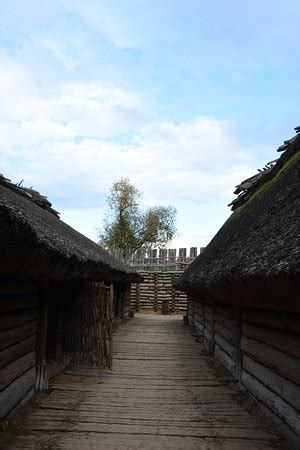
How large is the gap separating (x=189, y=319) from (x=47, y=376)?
1236cm

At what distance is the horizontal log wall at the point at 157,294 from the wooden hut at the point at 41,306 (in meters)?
17.0

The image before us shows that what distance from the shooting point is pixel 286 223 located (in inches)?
186

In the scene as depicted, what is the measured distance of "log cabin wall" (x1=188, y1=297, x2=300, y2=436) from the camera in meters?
4.37

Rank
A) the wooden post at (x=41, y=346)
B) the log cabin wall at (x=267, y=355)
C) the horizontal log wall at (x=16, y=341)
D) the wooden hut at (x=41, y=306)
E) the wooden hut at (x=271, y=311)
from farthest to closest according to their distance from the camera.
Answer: the wooden post at (x=41, y=346), the horizontal log wall at (x=16, y=341), the log cabin wall at (x=267, y=355), the wooden hut at (x=41, y=306), the wooden hut at (x=271, y=311)

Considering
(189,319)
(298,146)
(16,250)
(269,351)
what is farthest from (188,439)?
(189,319)

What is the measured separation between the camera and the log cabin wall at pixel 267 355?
14.3 feet

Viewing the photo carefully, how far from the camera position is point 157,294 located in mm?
26891

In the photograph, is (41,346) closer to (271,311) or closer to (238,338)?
(238,338)

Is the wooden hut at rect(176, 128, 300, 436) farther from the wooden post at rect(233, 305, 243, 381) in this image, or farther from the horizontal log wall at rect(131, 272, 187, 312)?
the horizontal log wall at rect(131, 272, 187, 312)

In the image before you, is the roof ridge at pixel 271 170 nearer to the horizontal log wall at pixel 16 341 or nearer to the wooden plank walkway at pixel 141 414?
the wooden plank walkway at pixel 141 414

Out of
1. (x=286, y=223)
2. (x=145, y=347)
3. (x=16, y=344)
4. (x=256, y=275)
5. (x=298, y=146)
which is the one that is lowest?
(x=145, y=347)

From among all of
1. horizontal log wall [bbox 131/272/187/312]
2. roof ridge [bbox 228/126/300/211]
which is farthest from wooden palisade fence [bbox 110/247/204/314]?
roof ridge [bbox 228/126/300/211]

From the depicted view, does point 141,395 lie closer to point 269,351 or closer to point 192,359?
point 269,351

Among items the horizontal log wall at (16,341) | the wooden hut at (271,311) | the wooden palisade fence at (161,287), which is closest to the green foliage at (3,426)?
the horizontal log wall at (16,341)
